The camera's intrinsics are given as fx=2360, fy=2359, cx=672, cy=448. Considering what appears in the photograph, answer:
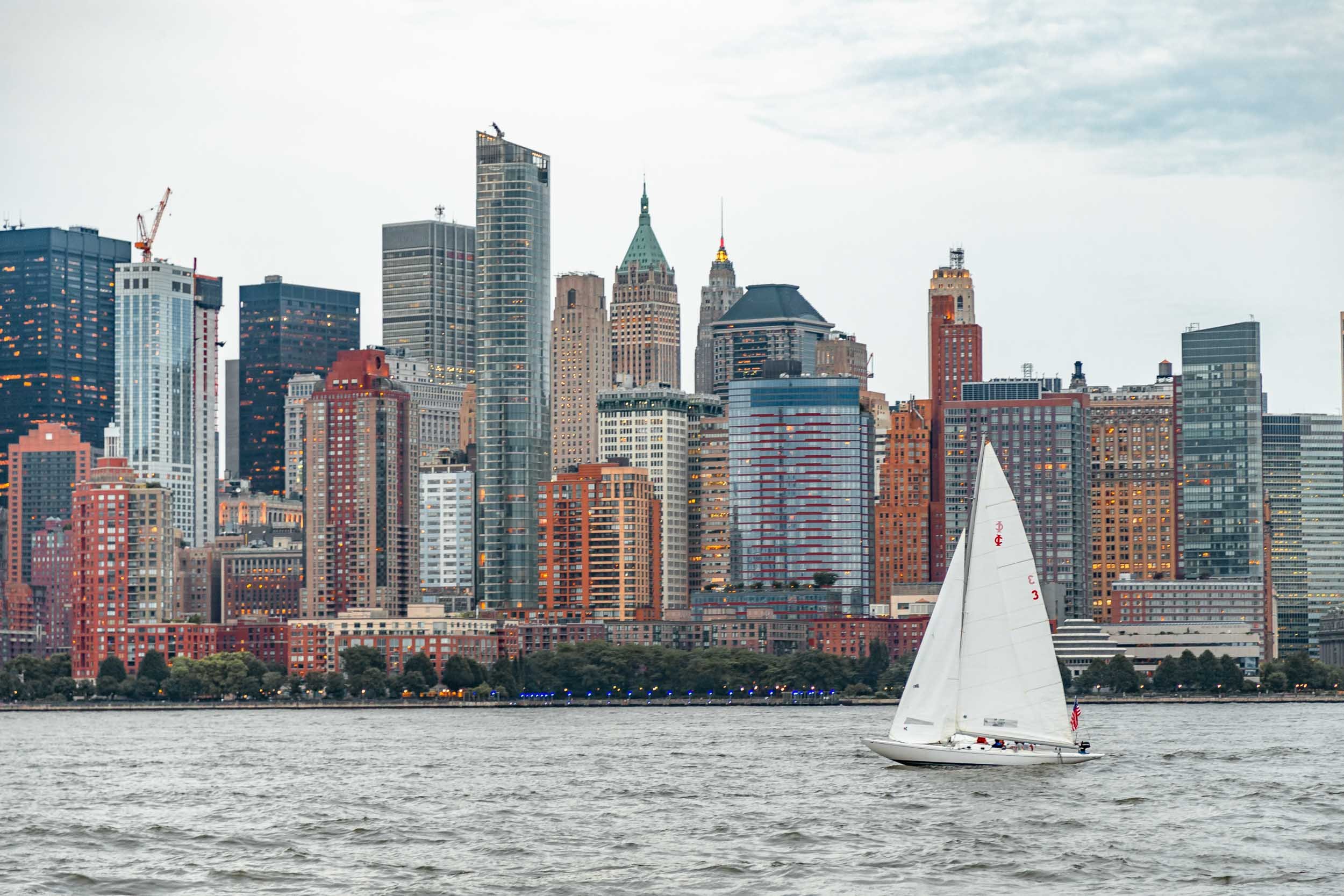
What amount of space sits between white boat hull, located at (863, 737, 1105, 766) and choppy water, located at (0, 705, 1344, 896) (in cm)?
89

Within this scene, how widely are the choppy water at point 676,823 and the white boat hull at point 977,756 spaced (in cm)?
89

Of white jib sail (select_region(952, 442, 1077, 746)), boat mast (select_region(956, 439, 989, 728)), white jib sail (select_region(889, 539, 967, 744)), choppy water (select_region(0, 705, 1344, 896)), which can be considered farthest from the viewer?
white jib sail (select_region(889, 539, 967, 744))

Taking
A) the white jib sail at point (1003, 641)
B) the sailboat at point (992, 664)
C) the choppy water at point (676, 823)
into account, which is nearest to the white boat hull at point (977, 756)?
the sailboat at point (992, 664)

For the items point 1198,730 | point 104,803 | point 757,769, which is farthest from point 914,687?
point 1198,730

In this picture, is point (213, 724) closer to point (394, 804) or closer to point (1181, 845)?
point (394, 804)

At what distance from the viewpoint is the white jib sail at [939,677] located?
94250mm

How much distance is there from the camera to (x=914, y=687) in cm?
9594

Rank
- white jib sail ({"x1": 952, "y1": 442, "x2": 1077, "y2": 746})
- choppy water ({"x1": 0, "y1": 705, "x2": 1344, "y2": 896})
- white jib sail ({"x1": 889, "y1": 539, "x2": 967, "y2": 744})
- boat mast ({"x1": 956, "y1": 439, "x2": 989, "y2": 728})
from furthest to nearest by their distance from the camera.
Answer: white jib sail ({"x1": 889, "y1": 539, "x2": 967, "y2": 744}), boat mast ({"x1": 956, "y1": 439, "x2": 989, "y2": 728}), white jib sail ({"x1": 952, "y1": 442, "x2": 1077, "y2": 746}), choppy water ({"x1": 0, "y1": 705, "x2": 1344, "y2": 896})

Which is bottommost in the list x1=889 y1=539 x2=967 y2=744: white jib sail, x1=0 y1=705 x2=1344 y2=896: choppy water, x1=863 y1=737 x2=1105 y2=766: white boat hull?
x1=0 y1=705 x2=1344 y2=896: choppy water

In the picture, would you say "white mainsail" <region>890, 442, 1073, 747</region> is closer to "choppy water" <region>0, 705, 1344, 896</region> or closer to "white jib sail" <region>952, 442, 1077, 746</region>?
"white jib sail" <region>952, 442, 1077, 746</region>

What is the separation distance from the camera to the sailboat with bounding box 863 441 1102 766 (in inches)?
3656

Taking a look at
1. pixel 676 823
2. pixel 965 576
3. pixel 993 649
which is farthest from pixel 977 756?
pixel 676 823

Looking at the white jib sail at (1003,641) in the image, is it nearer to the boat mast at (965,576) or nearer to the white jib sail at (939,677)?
the boat mast at (965,576)

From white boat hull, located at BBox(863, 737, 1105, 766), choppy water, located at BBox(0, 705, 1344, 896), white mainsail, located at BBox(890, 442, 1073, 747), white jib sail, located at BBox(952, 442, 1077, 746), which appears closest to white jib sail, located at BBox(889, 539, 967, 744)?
white mainsail, located at BBox(890, 442, 1073, 747)
